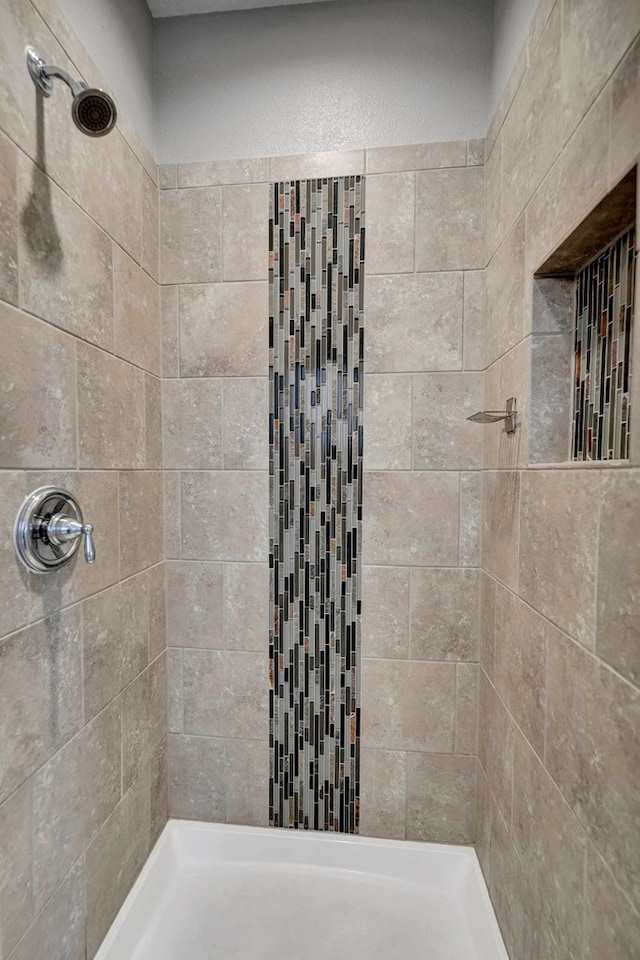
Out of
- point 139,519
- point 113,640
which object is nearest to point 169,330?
point 139,519

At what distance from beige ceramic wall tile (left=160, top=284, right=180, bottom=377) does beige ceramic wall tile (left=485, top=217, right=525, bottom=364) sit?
1.00 meters

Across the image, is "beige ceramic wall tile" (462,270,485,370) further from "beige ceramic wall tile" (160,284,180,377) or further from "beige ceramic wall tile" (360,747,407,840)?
"beige ceramic wall tile" (360,747,407,840)

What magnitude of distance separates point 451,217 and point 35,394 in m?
1.29

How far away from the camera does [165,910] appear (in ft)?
4.50

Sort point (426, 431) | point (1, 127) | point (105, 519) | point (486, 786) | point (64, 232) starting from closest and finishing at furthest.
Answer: point (1, 127)
point (64, 232)
point (105, 519)
point (486, 786)
point (426, 431)

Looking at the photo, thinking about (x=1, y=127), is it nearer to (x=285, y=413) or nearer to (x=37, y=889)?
(x=285, y=413)

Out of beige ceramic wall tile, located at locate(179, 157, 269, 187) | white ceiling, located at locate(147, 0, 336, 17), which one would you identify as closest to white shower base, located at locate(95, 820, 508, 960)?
beige ceramic wall tile, located at locate(179, 157, 269, 187)

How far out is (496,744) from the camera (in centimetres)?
128

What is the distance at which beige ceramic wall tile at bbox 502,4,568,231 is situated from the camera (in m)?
0.92

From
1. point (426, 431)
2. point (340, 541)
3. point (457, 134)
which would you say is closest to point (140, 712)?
point (340, 541)

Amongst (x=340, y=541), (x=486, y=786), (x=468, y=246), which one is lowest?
(x=486, y=786)

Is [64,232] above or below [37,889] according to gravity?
above

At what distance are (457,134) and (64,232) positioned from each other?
1202 millimetres

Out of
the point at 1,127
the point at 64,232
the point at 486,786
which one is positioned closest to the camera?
the point at 1,127
